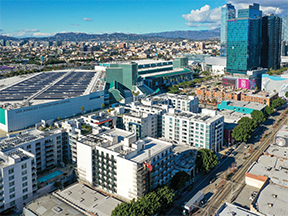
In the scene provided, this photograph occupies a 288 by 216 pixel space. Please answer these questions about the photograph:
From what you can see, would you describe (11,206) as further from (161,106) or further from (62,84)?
(62,84)

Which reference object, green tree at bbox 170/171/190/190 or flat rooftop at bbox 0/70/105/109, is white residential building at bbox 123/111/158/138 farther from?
flat rooftop at bbox 0/70/105/109

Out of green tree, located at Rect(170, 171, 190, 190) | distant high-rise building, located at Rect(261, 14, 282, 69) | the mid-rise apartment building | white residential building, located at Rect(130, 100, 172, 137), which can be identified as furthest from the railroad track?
distant high-rise building, located at Rect(261, 14, 282, 69)

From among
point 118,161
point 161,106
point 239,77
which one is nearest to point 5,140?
point 118,161

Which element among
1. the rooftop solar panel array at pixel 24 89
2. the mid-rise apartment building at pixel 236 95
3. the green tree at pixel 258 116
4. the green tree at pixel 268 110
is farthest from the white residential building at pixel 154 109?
the mid-rise apartment building at pixel 236 95

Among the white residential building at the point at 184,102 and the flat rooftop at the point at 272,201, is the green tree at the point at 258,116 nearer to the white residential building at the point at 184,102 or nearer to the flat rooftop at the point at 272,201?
the white residential building at the point at 184,102

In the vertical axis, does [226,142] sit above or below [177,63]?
below

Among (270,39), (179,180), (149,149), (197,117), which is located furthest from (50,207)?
(270,39)

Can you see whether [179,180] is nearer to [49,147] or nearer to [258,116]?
[49,147]
